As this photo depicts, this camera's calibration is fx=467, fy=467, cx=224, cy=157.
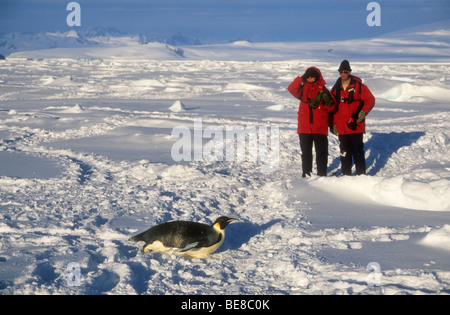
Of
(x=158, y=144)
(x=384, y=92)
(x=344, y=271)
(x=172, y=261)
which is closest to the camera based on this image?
(x=344, y=271)

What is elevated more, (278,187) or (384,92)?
(384,92)

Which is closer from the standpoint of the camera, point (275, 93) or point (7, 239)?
point (7, 239)

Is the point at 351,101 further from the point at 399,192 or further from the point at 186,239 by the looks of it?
the point at 186,239

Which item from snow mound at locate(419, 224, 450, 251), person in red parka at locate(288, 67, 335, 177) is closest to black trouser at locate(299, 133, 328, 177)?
person in red parka at locate(288, 67, 335, 177)

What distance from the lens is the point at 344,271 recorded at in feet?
9.07

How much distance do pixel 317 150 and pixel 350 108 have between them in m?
0.53

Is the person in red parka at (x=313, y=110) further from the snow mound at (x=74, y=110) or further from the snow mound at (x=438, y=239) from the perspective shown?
the snow mound at (x=74, y=110)

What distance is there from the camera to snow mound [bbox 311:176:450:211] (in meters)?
3.90

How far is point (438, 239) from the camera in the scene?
123 inches

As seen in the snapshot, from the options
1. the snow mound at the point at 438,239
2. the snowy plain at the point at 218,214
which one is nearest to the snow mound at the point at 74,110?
the snowy plain at the point at 218,214

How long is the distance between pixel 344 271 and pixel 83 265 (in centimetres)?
158

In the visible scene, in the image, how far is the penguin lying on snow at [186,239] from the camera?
299 cm
